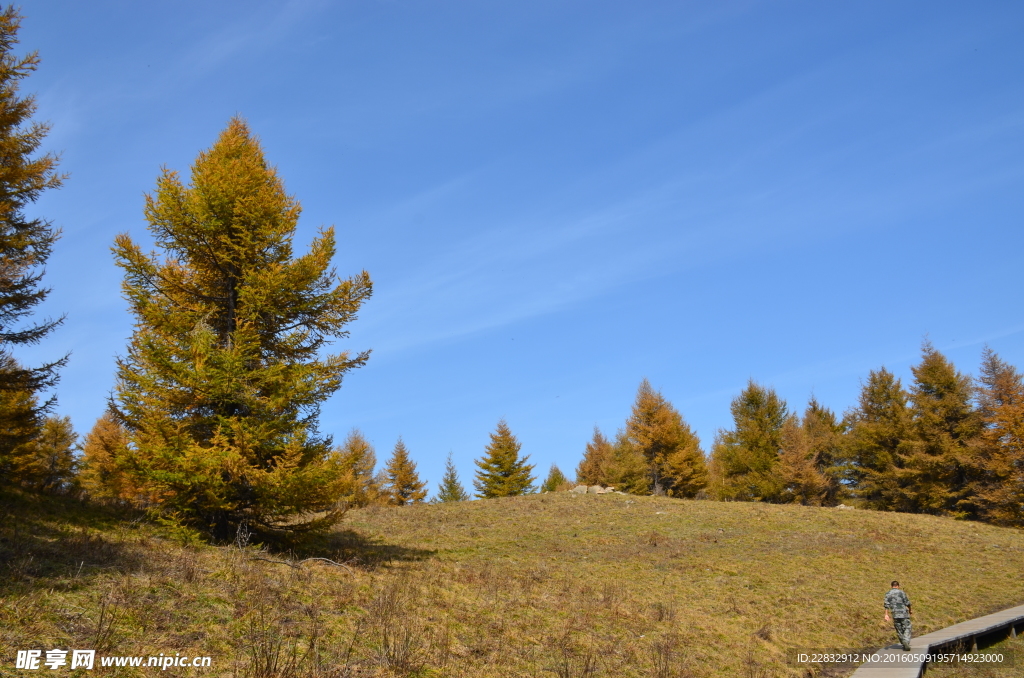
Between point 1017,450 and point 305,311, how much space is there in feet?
131

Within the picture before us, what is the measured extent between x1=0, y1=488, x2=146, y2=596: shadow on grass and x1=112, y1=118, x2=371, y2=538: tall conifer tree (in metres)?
1.39

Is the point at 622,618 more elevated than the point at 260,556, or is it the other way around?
the point at 260,556

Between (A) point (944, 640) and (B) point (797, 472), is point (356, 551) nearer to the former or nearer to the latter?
(A) point (944, 640)

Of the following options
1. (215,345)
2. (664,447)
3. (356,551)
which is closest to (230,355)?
(215,345)

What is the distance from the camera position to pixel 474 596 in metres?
12.5

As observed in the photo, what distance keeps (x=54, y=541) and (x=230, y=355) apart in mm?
4169

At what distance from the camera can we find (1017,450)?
114 ft

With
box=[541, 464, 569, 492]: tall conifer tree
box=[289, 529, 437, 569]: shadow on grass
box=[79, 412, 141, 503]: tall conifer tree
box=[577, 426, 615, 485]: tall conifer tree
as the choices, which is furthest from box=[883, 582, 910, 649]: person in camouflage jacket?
box=[541, 464, 569, 492]: tall conifer tree

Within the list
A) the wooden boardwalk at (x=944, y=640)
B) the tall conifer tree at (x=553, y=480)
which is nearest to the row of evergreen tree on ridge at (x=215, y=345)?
the wooden boardwalk at (x=944, y=640)

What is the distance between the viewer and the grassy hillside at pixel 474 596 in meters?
7.48

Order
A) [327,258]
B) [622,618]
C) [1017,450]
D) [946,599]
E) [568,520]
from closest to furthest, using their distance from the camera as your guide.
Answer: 1. [622,618]
2. [327,258]
3. [946,599]
4. [568,520]
5. [1017,450]

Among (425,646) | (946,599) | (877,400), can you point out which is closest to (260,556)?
(425,646)

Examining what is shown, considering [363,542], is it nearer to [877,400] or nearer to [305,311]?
[305,311]

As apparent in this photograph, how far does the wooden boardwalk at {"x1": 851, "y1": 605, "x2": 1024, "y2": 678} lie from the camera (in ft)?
34.0
